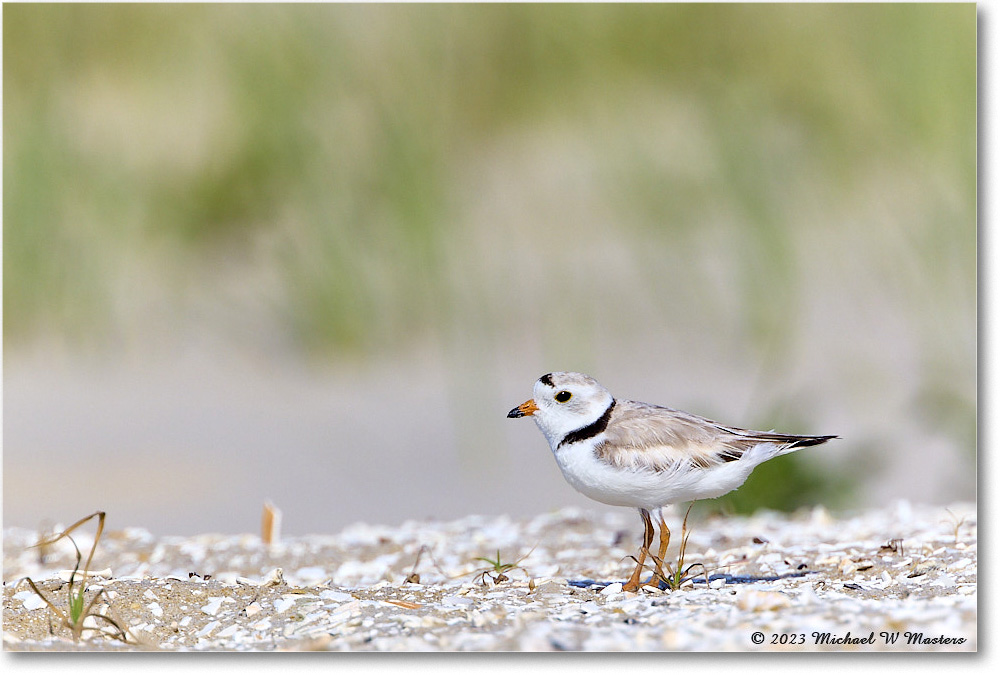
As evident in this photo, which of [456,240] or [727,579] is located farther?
[456,240]

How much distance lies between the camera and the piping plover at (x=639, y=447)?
339cm

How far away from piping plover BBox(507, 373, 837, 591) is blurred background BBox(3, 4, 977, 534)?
1.11 meters

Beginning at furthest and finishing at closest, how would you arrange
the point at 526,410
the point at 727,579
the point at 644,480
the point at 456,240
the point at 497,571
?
the point at 456,240
the point at 497,571
the point at 727,579
the point at 526,410
the point at 644,480

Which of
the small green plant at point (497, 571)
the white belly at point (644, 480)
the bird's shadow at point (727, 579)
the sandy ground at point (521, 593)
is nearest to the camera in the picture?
→ the sandy ground at point (521, 593)

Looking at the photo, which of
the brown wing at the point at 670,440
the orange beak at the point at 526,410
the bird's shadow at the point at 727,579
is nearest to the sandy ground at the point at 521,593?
the bird's shadow at the point at 727,579

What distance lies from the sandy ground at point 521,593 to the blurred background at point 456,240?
298 millimetres

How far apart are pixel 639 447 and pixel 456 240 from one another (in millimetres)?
1847

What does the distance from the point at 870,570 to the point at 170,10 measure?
11.9 feet

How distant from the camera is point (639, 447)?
3416 millimetres

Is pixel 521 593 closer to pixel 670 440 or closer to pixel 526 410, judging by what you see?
pixel 526 410

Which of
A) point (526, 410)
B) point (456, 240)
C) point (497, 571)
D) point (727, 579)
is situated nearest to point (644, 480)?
point (526, 410)

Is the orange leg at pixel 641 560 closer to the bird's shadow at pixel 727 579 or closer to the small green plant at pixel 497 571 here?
the bird's shadow at pixel 727 579

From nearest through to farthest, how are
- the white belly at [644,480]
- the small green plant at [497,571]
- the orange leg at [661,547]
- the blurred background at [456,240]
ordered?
the white belly at [644,480], the orange leg at [661,547], the small green plant at [497,571], the blurred background at [456,240]

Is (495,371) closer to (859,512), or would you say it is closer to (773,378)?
(773,378)
